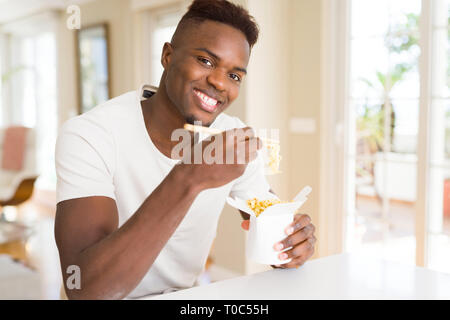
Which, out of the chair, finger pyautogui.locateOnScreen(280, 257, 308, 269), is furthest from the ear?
the chair

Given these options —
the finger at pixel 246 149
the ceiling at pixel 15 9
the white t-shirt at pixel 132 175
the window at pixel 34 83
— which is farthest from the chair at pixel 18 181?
the finger at pixel 246 149

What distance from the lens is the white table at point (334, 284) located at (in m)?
0.88

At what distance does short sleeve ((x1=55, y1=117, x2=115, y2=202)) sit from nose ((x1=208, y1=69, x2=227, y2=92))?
25cm

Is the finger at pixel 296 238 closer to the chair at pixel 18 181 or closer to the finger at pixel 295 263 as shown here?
the finger at pixel 295 263

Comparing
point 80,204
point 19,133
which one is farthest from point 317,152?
point 19,133

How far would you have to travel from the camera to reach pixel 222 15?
1001 millimetres

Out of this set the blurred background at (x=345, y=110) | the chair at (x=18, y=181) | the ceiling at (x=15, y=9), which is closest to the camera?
the ceiling at (x=15, y=9)

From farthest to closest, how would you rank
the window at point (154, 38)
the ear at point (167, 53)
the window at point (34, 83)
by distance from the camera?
the window at point (154, 38) → the window at point (34, 83) → the ear at point (167, 53)

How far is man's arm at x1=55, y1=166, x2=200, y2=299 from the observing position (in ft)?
2.67

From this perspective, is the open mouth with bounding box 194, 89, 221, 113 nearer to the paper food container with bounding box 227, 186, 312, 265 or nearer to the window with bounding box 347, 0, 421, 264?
the paper food container with bounding box 227, 186, 312, 265

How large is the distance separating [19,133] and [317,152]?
2418mm

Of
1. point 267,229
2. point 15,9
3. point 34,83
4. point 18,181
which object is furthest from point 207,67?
point 18,181

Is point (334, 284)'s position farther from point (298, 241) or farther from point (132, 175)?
point (132, 175)
